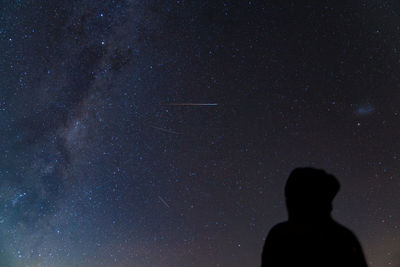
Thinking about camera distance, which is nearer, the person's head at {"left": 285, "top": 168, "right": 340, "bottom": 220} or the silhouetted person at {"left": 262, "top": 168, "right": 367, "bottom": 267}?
the silhouetted person at {"left": 262, "top": 168, "right": 367, "bottom": 267}

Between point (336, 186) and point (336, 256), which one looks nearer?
point (336, 256)

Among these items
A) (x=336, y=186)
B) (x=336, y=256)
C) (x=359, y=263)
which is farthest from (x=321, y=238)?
(x=336, y=186)

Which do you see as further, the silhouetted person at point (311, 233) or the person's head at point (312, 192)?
the person's head at point (312, 192)

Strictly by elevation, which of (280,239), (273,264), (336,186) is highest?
(336,186)

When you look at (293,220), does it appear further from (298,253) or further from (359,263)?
(359,263)

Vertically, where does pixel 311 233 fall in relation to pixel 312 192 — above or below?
below
